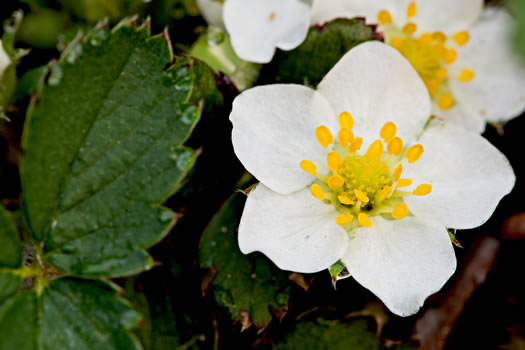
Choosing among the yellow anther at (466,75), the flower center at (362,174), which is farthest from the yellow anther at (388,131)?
the yellow anther at (466,75)

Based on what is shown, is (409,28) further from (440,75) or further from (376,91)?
(376,91)

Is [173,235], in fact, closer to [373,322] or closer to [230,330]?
[230,330]

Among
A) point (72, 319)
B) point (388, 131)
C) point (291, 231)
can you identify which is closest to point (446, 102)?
point (388, 131)

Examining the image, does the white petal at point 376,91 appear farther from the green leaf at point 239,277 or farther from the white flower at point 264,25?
the green leaf at point 239,277

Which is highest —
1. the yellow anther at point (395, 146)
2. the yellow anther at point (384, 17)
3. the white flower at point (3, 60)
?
the white flower at point (3, 60)

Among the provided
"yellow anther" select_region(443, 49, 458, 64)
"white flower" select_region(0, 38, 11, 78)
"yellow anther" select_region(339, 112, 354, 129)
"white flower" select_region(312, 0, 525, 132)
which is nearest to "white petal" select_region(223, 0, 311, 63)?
"white flower" select_region(312, 0, 525, 132)

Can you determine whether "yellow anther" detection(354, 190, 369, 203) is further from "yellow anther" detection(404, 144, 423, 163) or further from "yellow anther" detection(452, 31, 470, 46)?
"yellow anther" detection(452, 31, 470, 46)
